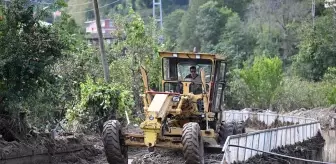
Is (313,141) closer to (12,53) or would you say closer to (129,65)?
(129,65)

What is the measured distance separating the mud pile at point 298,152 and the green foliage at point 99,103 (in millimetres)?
5149

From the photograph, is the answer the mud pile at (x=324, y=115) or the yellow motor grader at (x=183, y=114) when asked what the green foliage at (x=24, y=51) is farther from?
the mud pile at (x=324, y=115)

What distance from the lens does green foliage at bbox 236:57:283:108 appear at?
1891 inches

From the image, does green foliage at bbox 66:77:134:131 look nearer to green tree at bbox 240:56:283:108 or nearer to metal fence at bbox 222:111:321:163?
metal fence at bbox 222:111:321:163

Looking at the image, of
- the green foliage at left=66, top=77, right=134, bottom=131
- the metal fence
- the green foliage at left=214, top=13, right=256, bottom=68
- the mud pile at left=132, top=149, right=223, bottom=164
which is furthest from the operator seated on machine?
the green foliage at left=214, top=13, right=256, bottom=68

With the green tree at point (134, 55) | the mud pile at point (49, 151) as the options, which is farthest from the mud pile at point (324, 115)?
the mud pile at point (49, 151)

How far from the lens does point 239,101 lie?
48688 millimetres

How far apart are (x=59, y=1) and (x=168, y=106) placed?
389 centimetres

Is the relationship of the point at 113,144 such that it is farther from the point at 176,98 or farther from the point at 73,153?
the point at 73,153

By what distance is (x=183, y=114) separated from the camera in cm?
1568

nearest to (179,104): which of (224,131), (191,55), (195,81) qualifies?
(195,81)

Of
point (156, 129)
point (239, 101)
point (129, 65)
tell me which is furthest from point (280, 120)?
point (156, 129)

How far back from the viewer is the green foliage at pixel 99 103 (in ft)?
66.6

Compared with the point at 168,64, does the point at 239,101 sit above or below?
below
